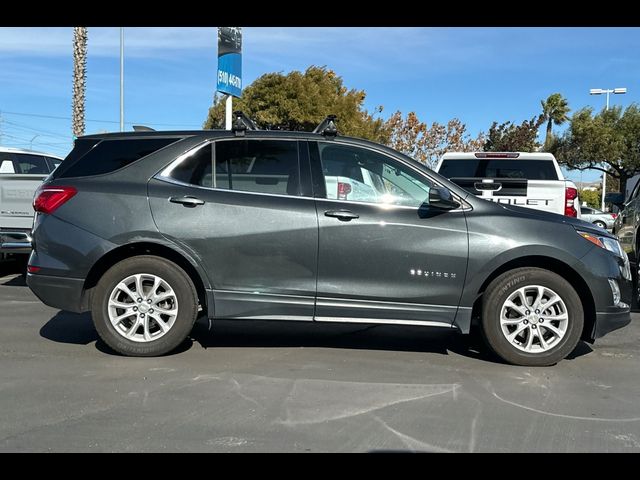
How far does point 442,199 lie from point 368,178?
672mm

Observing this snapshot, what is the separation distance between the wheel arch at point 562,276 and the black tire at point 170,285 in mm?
2460

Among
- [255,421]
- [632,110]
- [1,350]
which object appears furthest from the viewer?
[632,110]

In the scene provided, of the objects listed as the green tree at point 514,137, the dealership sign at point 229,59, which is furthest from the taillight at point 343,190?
the green tree at point 514,137

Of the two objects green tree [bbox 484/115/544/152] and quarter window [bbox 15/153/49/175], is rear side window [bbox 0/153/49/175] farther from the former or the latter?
green tree [bbox 484/115/544/152]

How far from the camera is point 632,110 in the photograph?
3062 centimetres

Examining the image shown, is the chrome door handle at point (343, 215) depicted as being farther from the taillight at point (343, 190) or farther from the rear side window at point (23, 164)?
the rear side window at point (23, 164)

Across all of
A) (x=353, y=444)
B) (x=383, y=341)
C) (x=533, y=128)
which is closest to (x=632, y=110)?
(x=533, y=128)

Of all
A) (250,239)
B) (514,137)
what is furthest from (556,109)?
(250,239)

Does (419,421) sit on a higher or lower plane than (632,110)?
lower

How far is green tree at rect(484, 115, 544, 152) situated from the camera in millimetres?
32031

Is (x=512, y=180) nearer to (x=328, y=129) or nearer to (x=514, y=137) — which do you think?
(x=328, y=129)

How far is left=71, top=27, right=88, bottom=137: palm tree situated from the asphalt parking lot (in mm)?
15628
